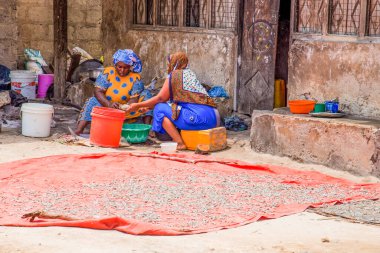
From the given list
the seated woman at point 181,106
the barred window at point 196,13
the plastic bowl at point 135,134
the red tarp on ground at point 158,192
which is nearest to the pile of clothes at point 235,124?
the seated woman at point 181,106

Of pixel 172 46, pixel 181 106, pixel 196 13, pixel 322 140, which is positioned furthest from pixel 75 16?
pixel 322 140

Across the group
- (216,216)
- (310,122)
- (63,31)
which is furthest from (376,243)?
(63,31)

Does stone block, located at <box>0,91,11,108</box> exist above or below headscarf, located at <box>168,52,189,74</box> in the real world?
below

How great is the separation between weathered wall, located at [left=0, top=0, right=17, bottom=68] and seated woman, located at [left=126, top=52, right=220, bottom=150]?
5436mm

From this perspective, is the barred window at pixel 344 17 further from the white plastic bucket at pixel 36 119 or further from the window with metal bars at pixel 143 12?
the white plastic bucket at pixel 36 119

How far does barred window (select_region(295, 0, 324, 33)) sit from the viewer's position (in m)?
10.5

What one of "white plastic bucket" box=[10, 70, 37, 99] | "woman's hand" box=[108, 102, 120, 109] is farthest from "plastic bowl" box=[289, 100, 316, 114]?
"white plastic bucket" box=[10, 70, 37, 99]

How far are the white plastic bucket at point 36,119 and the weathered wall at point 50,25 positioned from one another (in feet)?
19.2

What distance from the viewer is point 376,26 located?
384 inches

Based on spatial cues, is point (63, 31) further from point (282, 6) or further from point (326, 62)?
point (326, 62)

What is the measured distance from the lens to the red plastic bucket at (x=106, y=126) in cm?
1039

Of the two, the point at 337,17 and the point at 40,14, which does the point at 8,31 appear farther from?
the point at 337,17

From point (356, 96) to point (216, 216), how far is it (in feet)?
11.6

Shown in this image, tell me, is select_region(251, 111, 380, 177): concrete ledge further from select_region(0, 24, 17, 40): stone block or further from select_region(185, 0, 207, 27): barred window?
select_region(0, 24, 17, 40): stone block
